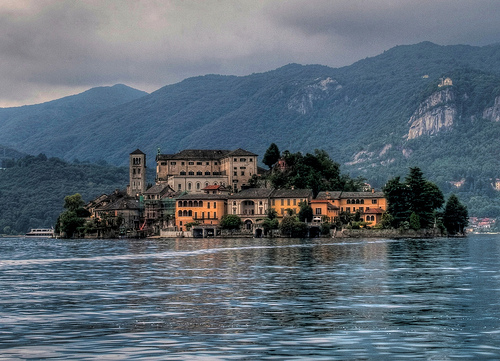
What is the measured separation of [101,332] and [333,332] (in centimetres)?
846

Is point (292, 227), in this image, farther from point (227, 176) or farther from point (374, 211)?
point (227, 176)

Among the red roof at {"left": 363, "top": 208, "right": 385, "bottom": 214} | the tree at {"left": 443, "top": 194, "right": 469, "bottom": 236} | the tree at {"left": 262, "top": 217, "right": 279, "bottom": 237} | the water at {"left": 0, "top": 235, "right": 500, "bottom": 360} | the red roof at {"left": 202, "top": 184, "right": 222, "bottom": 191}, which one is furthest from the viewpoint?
the red roof at {"left": 202, "top": 184, "right": 222, "bottom": 191}

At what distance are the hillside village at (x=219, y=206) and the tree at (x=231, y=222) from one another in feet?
2.50

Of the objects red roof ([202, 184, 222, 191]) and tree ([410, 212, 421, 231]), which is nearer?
tree ([410, 212, 421, 231])

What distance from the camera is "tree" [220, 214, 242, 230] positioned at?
166m

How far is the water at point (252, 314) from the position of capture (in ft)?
84.1

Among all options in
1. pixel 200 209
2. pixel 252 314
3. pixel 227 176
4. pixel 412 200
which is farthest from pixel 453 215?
pixel 252 314

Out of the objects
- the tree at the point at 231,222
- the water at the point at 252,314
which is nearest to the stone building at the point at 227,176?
the tree at the point at 231,222

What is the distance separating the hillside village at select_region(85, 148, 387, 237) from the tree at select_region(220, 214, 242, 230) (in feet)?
2.50

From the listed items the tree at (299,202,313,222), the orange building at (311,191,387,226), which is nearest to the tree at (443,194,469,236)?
the orange building at (311,191,387,226)

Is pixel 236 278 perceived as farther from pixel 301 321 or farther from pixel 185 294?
pixel 301 321

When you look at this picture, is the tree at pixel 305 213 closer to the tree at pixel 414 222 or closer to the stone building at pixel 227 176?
the tree at pixel 414 222

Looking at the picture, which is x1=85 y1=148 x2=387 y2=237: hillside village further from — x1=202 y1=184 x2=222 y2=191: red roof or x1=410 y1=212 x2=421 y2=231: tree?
x1=410 y1=212 x2=421 y2=231: tree

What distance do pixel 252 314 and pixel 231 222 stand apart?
132 metres
